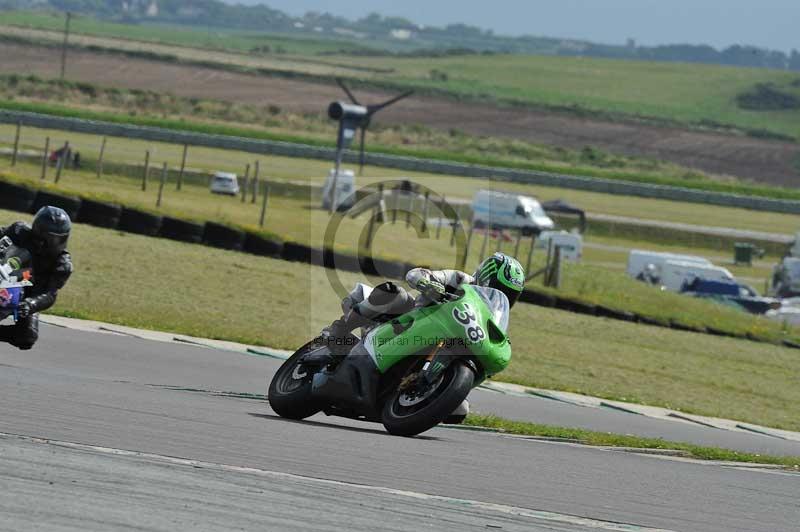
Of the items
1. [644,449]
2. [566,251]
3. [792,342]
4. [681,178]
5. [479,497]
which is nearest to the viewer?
[479,497]

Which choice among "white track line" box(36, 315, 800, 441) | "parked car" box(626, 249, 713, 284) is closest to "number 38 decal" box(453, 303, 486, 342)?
"white track line" box(36, 315, 800, 441)

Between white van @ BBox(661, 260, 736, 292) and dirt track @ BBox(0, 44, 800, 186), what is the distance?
5838 cm

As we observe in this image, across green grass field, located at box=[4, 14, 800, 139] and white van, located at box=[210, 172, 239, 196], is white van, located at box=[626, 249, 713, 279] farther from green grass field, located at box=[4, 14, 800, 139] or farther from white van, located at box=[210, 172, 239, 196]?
green grass field, located at box=[4, 14, 800, 139]

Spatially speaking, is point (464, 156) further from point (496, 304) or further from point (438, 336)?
point (438, 336)

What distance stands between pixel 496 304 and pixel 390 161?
60.8m

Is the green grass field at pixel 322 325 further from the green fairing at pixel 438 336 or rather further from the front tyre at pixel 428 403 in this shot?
the front tyre at pixel 428 403

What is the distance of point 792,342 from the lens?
30297 millimetres

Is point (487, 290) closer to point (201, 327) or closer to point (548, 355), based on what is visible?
point (201, 327)

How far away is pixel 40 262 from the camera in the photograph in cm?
1174

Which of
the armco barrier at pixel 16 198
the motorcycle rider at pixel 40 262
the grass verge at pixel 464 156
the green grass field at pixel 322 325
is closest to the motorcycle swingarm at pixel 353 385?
the motorcycle rider at pixel 40 262

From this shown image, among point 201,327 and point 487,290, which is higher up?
point 487,290

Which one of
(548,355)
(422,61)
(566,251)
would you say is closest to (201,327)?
(548,355)

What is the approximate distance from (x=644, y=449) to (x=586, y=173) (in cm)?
7591

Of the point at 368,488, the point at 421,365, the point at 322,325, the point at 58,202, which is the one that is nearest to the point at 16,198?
the point at 58,202
